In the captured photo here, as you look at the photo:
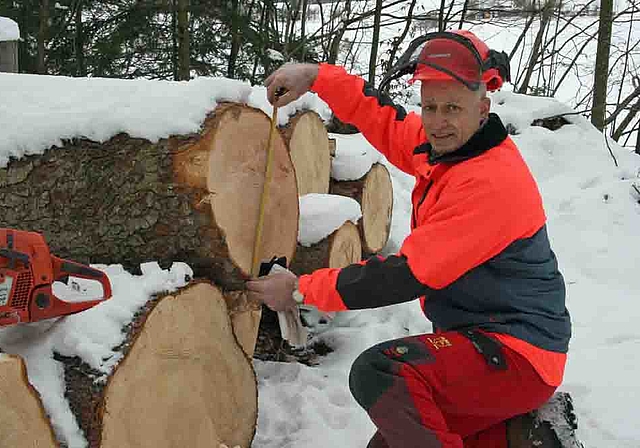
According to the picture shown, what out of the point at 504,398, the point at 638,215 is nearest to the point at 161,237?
the point at 504,398

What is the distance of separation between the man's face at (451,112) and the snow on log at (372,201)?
1.95 m

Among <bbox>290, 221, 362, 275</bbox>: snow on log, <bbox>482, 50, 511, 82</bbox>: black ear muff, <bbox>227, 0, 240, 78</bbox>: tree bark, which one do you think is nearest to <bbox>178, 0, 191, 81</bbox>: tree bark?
<bbox>227, 0, 240, 78</bbox>: tree bark

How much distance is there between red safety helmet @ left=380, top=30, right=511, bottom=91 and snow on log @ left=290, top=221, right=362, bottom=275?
139 cm

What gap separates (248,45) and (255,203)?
665 centimetres

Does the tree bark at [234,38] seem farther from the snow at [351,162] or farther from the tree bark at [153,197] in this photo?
the tree bark at [153,197]

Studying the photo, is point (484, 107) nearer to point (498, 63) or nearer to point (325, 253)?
point (498, 63)

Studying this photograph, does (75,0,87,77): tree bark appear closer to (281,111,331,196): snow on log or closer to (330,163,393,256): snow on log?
(330,163,393,256): snow on log

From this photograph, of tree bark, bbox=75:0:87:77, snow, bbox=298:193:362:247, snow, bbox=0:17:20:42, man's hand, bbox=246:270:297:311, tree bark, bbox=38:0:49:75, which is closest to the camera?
man's hand, bbox=246:270:297:311

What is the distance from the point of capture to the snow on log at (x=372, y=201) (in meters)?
3.79

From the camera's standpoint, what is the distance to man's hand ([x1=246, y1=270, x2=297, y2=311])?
1925mm

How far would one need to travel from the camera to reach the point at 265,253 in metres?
2.31

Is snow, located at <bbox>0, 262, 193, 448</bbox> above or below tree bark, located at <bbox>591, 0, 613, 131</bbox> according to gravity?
below

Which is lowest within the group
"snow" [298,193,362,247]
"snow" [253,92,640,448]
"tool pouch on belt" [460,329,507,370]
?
"snow" [253,92,640,448]

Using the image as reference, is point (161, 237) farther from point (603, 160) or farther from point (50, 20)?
point (50, 20)
